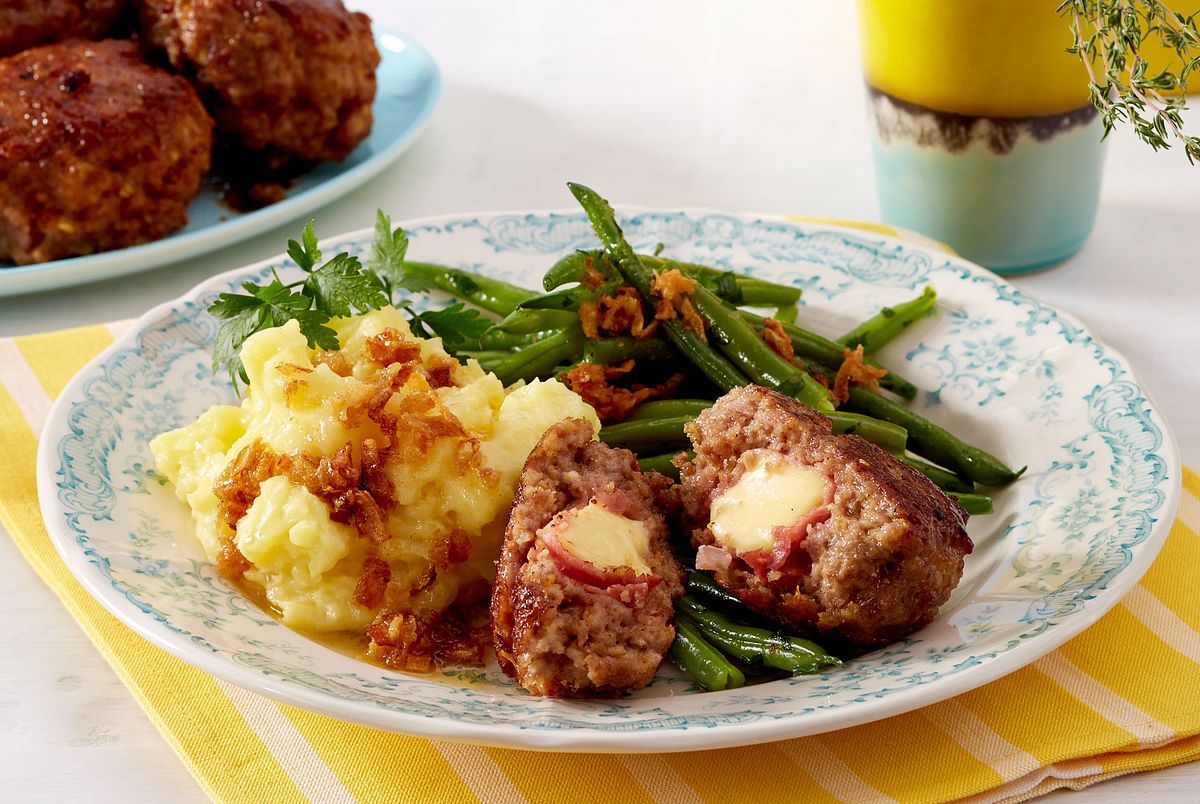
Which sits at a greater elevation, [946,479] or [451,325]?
[451,325]

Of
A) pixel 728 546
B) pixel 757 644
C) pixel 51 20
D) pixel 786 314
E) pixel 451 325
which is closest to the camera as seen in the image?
pixel 757 644

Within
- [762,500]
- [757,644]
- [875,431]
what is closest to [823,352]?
[875,431]

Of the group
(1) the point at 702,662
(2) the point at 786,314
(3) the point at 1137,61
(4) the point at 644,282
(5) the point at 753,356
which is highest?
(3) the point at 1137,61

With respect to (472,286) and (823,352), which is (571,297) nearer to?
(472,286)

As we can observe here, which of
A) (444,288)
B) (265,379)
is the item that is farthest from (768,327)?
(265,379)

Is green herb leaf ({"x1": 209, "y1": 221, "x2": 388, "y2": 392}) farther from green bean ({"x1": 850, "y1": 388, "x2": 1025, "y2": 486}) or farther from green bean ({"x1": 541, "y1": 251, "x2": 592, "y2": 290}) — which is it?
green bean ({"x1": 850, "y1": 388, "x2": 1025, "y2": 486})

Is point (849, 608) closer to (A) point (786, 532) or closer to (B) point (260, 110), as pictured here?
(A) point (786, 532)
